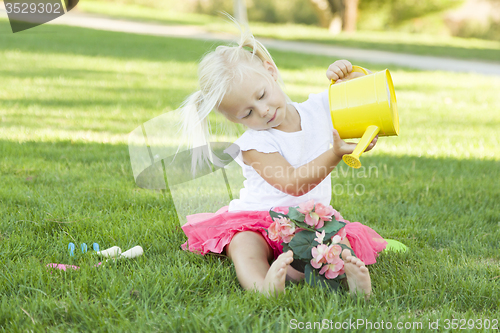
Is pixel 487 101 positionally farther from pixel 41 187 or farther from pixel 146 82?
pixel 41 187

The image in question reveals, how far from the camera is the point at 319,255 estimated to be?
157 cm

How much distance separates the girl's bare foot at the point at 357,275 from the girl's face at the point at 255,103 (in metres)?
0.64

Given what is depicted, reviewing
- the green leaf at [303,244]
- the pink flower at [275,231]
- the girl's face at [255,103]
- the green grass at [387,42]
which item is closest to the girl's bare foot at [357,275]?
the green leaf at [303,244]

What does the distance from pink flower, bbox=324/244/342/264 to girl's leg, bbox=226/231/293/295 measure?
0.39 ft

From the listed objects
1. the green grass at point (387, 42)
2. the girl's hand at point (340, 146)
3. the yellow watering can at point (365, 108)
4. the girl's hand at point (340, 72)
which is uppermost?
the girl's hand at point (340, 72)

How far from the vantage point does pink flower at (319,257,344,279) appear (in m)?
1.56

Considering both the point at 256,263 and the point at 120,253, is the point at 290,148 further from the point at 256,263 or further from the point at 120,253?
the point at 120,253

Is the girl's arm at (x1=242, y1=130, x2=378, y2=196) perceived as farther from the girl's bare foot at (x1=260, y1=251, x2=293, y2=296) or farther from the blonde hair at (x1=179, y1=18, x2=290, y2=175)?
the girl's bare foot at (x1=260, y1=251, x2=293, y2=296)

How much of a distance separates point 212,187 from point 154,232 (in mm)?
348

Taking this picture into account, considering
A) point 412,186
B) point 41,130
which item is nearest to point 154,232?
point 412,186

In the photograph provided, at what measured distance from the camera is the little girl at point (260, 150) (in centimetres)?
182

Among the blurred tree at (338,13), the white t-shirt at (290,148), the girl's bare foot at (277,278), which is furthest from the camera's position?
the blurred tree at (338,13)

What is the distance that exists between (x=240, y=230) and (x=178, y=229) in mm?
405

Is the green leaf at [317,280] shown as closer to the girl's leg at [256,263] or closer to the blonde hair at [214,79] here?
the girl's leg at [256,263]
